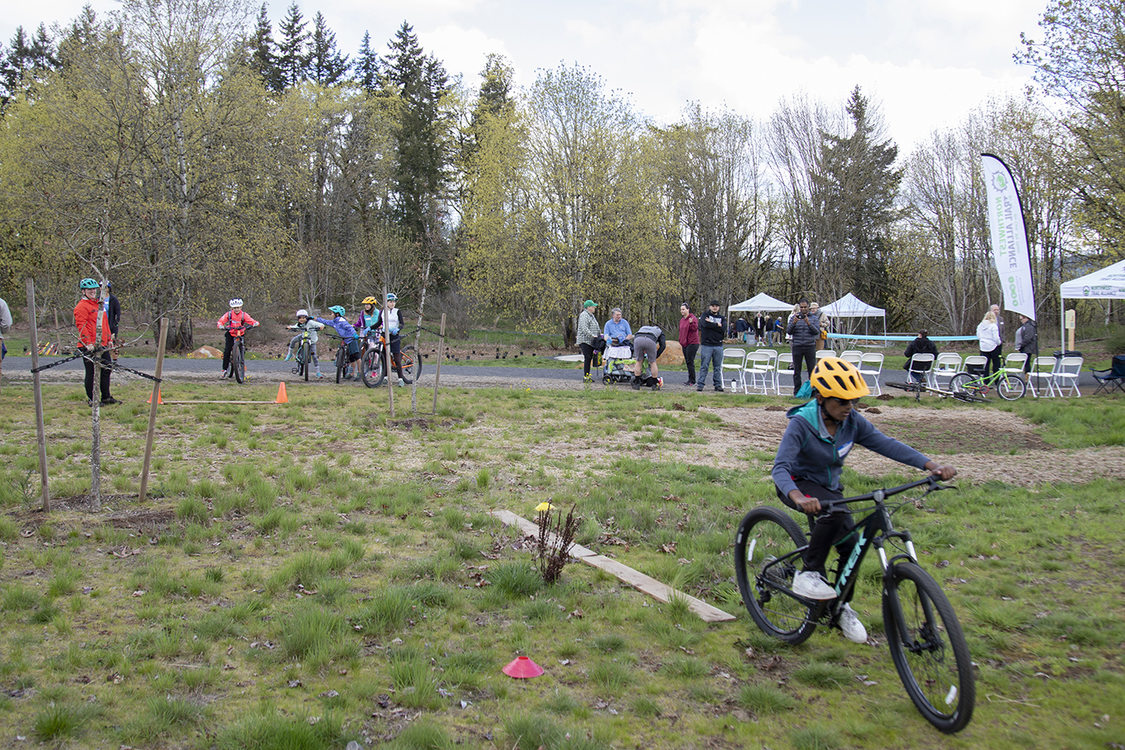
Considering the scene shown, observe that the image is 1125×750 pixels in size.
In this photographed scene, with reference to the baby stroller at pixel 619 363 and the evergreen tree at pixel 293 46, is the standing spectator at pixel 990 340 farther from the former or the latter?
the evergreen tree at pixel 293 46

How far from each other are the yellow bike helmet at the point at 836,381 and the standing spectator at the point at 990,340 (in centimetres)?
1519

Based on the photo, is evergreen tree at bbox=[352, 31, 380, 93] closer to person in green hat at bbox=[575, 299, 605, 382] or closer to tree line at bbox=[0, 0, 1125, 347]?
tree line at bbox=[0, 0, 1125, 347]

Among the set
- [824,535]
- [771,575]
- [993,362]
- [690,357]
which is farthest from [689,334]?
[824,535]

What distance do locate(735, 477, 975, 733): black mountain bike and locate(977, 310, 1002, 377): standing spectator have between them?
1498 cm

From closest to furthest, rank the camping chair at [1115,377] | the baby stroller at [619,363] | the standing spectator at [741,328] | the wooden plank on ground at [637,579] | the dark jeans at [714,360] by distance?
the wooden plank on ground at [637,579]
the dark jeans at [714,360]
the camping chair at [1115,377]
the baby stroller at [619,363]
the standing spectator at [741,328]

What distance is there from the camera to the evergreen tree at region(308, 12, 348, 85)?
51438 millimetres

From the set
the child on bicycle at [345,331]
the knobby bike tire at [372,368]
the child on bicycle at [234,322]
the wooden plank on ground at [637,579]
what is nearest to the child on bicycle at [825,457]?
the wooden plank on ground at [637,579]

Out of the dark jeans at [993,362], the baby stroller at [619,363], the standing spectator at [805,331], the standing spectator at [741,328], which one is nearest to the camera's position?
the standing spectator at [805,331]

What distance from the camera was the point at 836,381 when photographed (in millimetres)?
4027

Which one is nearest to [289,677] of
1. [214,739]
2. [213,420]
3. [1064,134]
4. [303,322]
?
[214,739]

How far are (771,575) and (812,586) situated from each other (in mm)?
438

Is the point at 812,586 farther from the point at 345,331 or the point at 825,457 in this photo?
the point at 345,331

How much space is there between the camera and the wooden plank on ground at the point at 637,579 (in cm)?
483

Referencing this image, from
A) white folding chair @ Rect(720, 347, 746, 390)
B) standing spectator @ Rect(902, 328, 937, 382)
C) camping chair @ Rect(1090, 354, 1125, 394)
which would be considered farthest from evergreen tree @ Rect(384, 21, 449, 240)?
camping chair @ Rect(1090, 354, 1125, 394)
